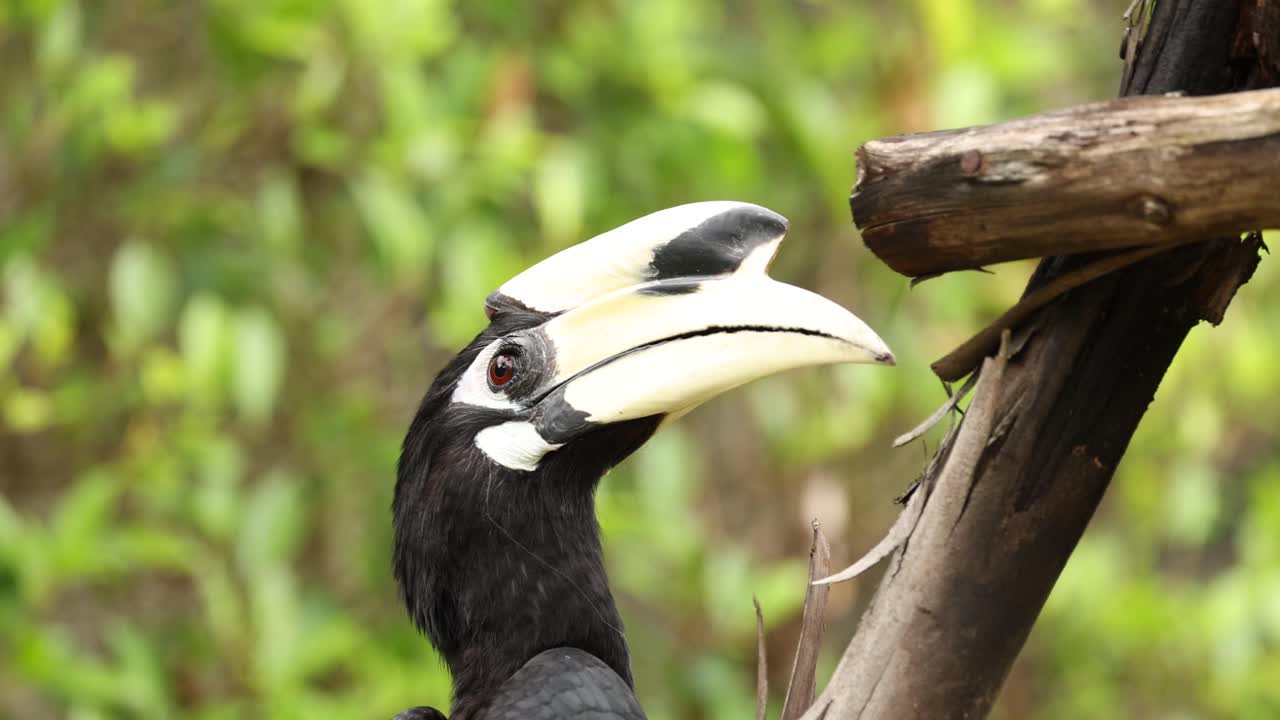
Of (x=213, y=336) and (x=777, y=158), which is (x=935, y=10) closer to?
(x=777, y=158)

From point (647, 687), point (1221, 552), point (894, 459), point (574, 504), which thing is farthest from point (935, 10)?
point (1221, 552)

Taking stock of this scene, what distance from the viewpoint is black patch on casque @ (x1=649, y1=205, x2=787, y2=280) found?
1033mm

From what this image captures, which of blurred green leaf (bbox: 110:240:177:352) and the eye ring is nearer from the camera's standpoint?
the eye ring

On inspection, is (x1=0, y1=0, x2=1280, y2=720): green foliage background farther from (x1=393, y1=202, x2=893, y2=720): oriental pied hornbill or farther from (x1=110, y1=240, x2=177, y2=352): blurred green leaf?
(x1=393, y1=202, x2=893, y2=720): oriental pied hornbill

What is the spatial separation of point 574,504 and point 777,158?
1.81m

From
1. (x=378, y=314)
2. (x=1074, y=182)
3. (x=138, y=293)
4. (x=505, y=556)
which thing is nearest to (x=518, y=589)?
(x=505, y=556)

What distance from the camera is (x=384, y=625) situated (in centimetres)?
271

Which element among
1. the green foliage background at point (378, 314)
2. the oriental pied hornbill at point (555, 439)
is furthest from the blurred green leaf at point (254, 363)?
the oriental pied hornbill at point (555, 439)

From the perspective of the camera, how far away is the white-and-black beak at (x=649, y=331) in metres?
0.99

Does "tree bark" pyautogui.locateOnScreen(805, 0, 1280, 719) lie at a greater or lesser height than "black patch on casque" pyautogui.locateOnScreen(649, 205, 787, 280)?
lesser

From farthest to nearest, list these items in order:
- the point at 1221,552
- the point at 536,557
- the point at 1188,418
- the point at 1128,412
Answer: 1. the point at 1221,552
2. the point at 1188,418
3. the point at 536,557
4. the point at 1128,412

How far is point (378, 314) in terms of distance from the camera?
111 inches

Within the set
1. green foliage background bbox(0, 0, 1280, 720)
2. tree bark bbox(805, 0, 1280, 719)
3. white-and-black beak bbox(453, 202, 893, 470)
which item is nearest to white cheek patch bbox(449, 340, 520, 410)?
white-and-black beak bbox(453, 202, 893, 470)

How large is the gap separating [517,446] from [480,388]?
69mm
